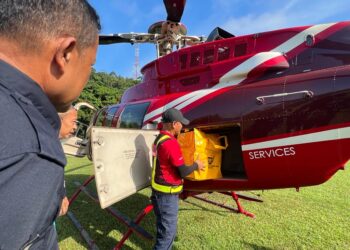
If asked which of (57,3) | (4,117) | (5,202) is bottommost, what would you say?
(5,202)

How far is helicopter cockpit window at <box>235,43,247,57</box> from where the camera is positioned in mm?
4301

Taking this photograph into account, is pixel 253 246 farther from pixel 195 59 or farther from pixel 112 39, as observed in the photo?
pixel 112 39

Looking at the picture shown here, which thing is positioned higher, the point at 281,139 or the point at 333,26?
the point at 333,26

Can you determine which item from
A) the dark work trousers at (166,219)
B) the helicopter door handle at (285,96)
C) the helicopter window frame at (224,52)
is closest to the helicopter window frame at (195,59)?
the helicopter window frame at (224,52)

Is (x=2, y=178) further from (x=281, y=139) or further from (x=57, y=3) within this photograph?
(x=281, y=139)

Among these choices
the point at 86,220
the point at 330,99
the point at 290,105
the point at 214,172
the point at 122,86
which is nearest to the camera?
the point at 330,99

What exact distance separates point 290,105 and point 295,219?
2.81 metres

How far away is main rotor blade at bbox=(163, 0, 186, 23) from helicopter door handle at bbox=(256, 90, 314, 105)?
3.17 m

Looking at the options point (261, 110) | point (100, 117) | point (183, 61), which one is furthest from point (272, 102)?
point (100, 117)

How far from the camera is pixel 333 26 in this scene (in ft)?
12.2

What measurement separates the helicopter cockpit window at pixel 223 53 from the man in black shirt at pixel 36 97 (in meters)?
3.68

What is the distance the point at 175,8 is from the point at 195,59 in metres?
1.70

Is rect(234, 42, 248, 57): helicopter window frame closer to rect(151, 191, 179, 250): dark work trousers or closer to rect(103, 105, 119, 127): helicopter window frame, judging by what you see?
rect(151, 191, 179, 250): dark work trousers

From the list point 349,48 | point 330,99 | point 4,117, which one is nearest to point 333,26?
point 349,48
